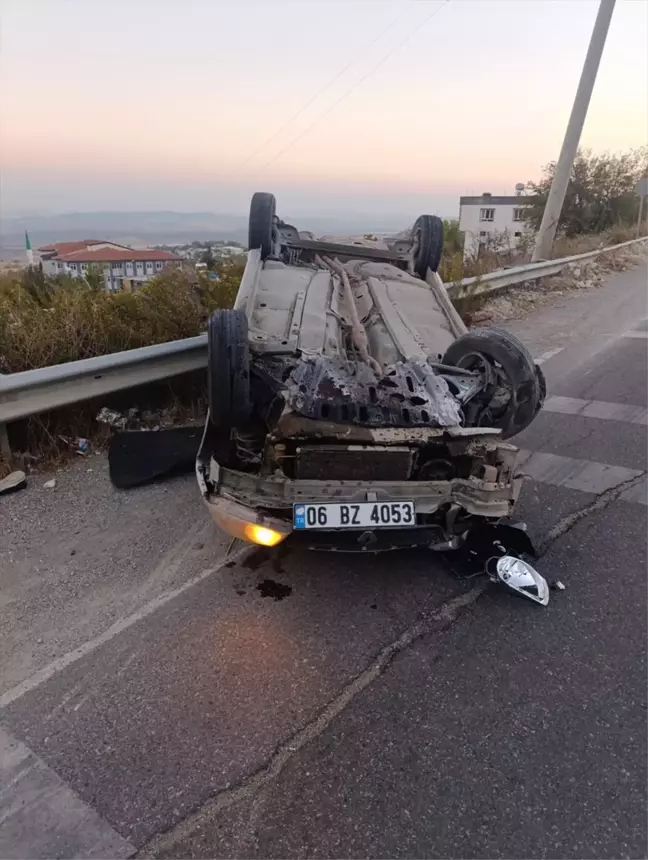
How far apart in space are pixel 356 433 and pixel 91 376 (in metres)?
2.44

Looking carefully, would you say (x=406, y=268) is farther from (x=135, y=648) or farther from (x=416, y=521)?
(x=135, y=648)

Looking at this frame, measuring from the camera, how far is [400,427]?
2957 mm

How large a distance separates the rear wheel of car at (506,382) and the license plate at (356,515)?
0.91 metres

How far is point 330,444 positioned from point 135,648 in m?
1.26

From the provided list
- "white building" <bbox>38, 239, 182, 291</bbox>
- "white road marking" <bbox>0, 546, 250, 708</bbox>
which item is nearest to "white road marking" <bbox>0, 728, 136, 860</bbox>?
"white road marking" <bbox>0, 546, 250, 708</bbox>

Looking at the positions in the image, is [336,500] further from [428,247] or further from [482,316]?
[482,316]

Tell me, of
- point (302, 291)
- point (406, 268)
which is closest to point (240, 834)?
point (302, 291)

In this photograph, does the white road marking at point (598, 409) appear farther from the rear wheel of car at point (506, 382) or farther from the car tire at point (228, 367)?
the car tire at point (228, 367)

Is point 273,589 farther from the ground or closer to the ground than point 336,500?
closer to the ground

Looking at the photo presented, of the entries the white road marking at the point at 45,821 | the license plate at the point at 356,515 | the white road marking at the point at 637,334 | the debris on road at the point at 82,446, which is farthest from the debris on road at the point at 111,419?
the white road marking at the point at 637,334

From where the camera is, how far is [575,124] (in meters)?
12.5

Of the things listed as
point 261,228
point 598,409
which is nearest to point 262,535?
point 261,228

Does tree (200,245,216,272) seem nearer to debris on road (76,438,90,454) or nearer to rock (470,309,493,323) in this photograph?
debris on road (76,438,90,454)

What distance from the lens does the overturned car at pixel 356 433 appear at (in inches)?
113
